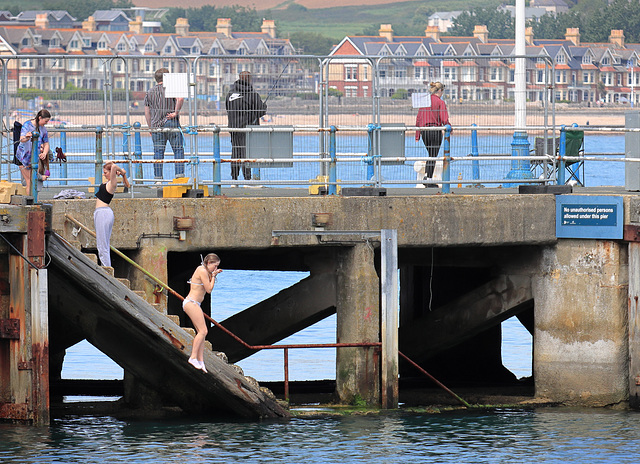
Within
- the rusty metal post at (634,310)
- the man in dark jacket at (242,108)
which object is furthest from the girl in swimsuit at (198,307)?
the rusty metal post at (634,310)

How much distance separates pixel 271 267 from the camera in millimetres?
20547

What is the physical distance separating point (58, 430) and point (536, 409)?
22.7ft

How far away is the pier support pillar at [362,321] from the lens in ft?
56.2

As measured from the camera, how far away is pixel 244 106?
60.0ft

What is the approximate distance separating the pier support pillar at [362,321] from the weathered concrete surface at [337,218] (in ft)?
1.70

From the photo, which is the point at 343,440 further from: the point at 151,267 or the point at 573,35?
the point at 573,35

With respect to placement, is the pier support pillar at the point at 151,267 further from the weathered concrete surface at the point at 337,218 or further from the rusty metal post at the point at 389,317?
the rusty metal post at the point at 389,317

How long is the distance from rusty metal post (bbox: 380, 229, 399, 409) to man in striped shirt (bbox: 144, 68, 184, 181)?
3822mm

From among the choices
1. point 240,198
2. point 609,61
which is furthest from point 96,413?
point 609,61

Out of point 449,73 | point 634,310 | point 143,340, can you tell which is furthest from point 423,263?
point 143,340

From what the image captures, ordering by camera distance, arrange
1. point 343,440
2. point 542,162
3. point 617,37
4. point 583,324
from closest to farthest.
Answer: point 343,440, point 583,324, point 542,162, point 617,37

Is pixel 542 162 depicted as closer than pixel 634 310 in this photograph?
No

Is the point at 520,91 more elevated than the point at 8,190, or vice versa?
the point at 520,91

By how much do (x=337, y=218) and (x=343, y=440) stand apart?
3.16 m
